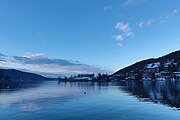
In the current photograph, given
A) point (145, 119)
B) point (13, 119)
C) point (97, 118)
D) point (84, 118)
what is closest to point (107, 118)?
point (97, 118)

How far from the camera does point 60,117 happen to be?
48.6 metres

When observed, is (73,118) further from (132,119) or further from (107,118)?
(132,119)

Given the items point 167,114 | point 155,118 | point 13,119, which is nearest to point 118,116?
point 155,118

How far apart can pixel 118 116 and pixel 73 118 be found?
34.4ft

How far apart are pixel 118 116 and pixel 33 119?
62.4 feet

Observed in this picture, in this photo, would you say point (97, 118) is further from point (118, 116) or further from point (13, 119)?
point (13, 119)

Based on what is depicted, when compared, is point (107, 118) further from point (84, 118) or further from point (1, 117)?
point (1, 117)

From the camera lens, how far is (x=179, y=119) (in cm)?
4631

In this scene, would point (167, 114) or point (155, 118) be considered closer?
point (155, 118)

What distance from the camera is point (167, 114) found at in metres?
52.4

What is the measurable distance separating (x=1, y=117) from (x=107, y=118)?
23.9 m

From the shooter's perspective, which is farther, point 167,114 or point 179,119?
point 167,114

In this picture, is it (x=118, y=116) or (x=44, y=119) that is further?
(x=118, y=116)

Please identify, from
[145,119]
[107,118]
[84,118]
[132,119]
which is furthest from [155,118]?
[84,118]
